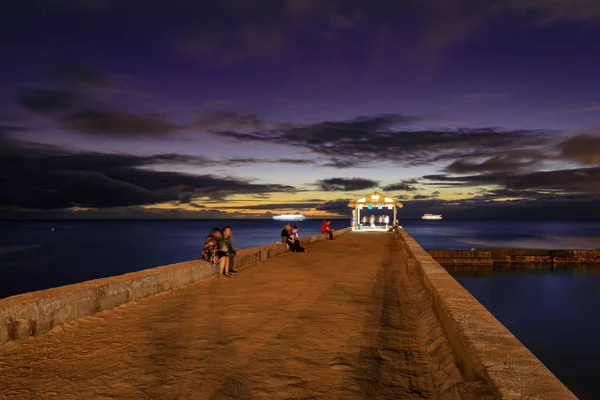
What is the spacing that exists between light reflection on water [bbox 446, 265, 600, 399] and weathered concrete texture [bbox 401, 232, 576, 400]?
35.1 feet

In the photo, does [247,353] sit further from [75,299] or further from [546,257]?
[546,257]

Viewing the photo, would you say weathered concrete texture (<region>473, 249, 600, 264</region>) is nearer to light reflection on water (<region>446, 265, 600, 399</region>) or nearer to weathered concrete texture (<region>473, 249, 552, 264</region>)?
weathered concrete texture (<region>473, 249, 552, 264</region>)

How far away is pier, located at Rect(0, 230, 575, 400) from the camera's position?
357 centimetres

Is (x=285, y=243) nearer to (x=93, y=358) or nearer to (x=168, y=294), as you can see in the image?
(x=168, y=294)

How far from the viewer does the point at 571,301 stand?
25.3m

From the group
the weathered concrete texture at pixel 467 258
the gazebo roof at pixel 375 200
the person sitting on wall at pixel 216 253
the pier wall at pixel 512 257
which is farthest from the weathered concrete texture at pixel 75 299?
the pier wall at pixel 512 257

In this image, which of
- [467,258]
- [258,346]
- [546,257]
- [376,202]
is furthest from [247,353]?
[546,257]

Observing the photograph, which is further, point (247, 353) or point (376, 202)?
point (376, 202)

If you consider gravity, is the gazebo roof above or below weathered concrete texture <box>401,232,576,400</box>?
above

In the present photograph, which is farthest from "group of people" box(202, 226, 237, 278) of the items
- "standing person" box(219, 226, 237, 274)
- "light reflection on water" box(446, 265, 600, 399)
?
"light reflection on water" box(446, 265, 600, 399)

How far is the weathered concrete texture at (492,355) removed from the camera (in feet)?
9.05

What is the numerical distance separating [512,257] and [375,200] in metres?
15.2

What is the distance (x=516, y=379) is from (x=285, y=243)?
1585 cm

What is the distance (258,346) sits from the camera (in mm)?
4859
